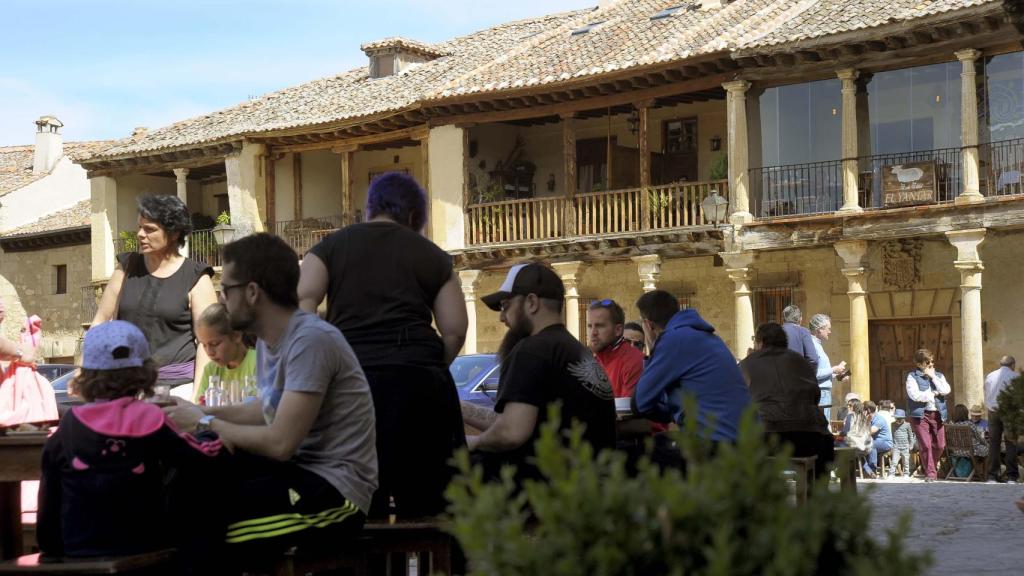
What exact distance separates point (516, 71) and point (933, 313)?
8.38 metres

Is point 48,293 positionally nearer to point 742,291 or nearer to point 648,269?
point 648,269

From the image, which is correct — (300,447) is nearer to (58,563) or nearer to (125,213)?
(58,563)

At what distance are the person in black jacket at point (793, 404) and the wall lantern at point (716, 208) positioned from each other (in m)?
14.1

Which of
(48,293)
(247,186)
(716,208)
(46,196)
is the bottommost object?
(48,293)

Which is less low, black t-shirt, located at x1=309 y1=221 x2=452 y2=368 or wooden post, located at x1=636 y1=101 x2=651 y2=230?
wooden post, located at x1=636 y1=101 x2=651 y2=230

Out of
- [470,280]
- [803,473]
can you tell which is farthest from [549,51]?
[803,473]

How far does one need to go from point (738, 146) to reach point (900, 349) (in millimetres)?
4216

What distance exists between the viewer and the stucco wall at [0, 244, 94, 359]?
36.6 meters

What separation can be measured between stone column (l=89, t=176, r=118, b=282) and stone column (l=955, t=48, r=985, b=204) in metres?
19.3

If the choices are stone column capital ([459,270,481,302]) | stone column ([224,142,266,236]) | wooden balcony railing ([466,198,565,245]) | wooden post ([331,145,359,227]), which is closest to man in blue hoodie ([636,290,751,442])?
wooden balcony railing ([466,198,565,245])

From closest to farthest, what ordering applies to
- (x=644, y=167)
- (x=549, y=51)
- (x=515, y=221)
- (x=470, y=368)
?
1. (x=470, y=368)
2. (x=644, y=167)
3. (x=515, y=221)
4. (x=549, y=51)

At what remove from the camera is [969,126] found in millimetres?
20625

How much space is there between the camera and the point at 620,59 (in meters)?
24.1

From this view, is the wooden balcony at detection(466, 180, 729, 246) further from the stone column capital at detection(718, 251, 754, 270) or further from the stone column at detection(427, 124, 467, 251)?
the stone column capital at detection(718, 251, 754, 270)
